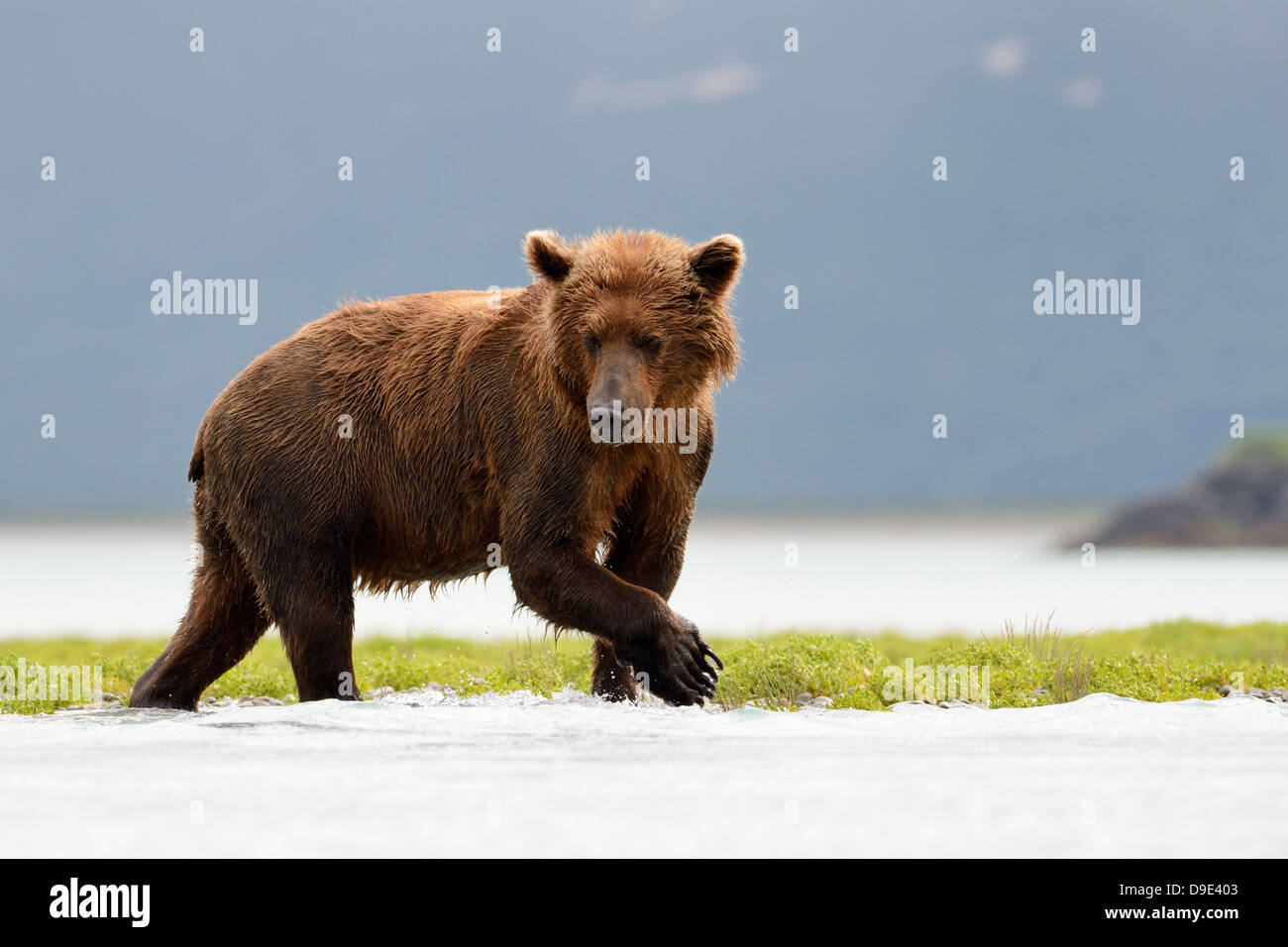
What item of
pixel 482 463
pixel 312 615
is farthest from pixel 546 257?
pixel 312 615

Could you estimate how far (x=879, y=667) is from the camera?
1070 cm

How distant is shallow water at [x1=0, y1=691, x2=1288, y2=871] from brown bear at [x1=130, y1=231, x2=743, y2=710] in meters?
0.67

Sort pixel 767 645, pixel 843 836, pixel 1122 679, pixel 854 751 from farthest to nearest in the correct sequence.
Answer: pixel 767 645 → pixel 1122 679 → pixel 854 751 → pixel 843 836

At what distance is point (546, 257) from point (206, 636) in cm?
333

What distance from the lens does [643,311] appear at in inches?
299

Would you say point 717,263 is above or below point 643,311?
above

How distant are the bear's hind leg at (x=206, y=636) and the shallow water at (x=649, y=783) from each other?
98 centimetres

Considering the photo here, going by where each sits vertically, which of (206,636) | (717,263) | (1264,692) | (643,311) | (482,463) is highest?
(717,263)

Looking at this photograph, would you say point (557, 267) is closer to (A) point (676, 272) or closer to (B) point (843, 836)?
(A) point (676, 272)

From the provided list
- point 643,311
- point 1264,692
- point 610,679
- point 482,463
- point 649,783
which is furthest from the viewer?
point 1264,692

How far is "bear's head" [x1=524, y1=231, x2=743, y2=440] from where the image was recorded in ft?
24.8

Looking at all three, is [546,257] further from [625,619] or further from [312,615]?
[312,615]

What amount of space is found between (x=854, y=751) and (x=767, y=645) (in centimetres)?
420

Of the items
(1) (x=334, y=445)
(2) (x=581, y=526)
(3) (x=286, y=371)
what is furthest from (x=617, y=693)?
(3) (x=286, y=371)
